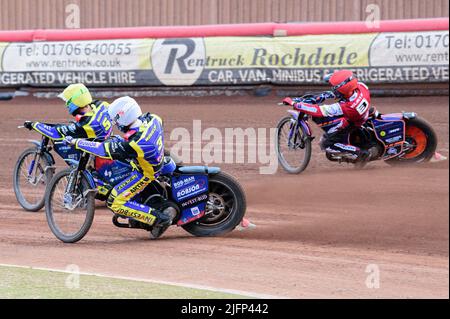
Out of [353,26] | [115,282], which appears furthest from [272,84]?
[115,282]

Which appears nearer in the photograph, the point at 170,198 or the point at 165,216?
the point at 165,216

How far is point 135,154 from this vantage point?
987 centimetres

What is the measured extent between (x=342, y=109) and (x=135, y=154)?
177 inches

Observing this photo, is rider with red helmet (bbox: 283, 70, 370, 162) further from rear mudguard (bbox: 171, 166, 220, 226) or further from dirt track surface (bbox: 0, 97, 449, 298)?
rear mudguard (bbox: 171, 166, 220, 226)

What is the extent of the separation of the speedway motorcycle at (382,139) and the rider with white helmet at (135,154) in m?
4.17

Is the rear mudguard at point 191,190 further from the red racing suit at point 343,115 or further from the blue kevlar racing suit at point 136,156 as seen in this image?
the red racing suit at point 343,115

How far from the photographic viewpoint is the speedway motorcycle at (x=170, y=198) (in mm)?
10180

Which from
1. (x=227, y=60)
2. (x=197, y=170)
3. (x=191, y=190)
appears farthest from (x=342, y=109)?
(x=227, y=60)

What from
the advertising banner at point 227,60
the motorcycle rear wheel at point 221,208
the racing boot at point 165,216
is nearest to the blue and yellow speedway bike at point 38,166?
the racing boot at point 165,216

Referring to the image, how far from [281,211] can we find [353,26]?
743 centimetres

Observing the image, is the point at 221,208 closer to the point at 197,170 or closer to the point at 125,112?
the point at 197,170

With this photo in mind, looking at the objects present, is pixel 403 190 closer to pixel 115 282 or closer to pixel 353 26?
pixel 115 282

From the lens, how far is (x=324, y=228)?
10.4 metres

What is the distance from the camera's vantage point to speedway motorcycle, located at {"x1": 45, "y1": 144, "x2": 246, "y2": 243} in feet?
33.4
